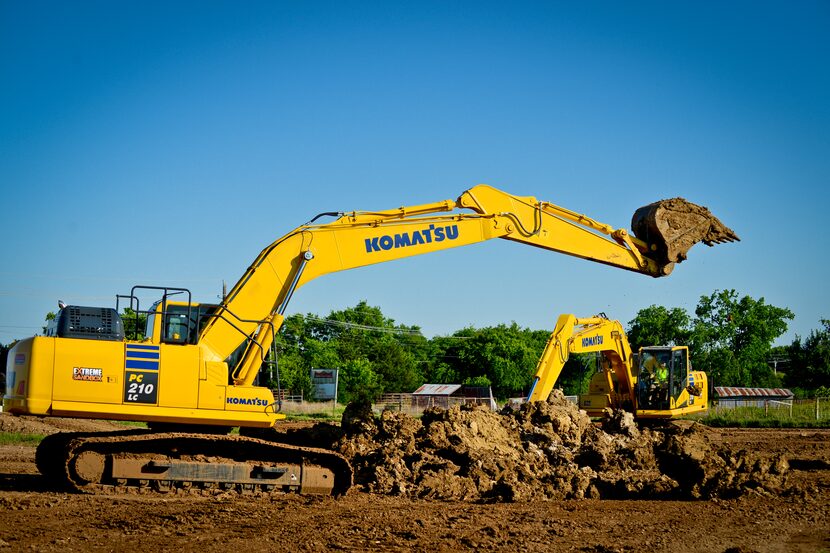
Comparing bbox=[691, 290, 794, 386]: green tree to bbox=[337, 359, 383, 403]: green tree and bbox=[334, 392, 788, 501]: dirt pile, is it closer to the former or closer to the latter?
bbox=[337, 359, 383, 403]: green tree

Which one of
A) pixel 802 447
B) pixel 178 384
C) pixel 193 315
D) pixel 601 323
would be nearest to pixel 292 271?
pixel 193 315


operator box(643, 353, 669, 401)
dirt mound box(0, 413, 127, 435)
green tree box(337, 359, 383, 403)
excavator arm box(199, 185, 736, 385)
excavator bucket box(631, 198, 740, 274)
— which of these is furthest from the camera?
green tree box(337, 359, 383, 403)

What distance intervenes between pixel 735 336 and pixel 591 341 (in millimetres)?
41345

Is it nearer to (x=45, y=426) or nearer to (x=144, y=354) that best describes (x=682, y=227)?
(x=144, y=354)

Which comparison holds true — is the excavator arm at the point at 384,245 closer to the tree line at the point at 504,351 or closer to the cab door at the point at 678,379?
the cab door at the point at 678,379

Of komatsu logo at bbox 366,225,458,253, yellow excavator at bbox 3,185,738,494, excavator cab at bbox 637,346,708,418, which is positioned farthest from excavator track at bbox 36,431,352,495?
excavator cab at bbox 637,346,708,418

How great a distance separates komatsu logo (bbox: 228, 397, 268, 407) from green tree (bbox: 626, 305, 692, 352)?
4595cm

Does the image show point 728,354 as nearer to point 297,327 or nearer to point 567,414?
point 297,327

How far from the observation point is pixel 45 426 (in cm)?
2550

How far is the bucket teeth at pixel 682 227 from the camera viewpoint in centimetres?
1586

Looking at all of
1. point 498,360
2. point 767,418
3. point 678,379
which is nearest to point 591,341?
point 678,379

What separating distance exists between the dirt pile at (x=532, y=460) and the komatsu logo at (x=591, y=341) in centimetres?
523

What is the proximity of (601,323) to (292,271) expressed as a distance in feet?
35.2

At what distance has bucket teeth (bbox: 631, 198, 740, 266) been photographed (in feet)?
52.0
